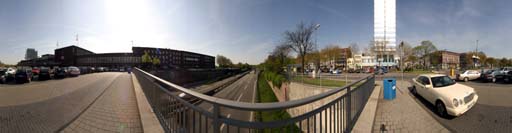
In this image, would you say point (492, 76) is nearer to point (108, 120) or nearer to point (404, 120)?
point (404, 120)

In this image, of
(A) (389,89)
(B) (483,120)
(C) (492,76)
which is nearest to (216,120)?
(B) (483,120)

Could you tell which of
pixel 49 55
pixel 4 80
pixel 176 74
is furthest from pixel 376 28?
pixel 49 55

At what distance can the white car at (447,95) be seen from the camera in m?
5.44

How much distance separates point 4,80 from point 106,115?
1942cm

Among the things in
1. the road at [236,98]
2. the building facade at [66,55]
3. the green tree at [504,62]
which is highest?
the building facade at [66,55]

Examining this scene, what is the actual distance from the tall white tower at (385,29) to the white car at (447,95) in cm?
3841

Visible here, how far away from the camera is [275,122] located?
6.06ft

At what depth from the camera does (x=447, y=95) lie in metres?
5.82

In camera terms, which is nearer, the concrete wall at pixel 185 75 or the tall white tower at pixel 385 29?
the concrete wall at pixel 185 75

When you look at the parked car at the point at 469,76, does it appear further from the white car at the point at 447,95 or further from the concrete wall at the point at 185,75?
the concrete wall at the point at 185,75

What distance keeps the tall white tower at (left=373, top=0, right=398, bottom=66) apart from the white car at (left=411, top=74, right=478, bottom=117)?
3841 cm

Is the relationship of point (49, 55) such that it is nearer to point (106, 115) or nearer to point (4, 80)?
point (4, 80)

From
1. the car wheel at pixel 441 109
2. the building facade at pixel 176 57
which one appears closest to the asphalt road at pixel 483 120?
the car wheel at pixel 441 109

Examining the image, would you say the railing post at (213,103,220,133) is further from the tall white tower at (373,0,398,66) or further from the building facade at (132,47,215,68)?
the building facade at (132,47,215,68)
